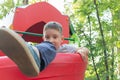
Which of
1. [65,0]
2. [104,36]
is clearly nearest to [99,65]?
[104,36]

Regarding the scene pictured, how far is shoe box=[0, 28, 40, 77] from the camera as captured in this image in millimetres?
1525

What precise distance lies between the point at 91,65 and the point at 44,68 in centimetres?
391

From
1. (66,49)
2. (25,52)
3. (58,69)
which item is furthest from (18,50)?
(66,49)

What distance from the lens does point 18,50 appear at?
5.12 feet

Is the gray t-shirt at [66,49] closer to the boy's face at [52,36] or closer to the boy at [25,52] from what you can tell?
the boy's face at [52,36]

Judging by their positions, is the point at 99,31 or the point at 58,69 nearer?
the point at 58,69

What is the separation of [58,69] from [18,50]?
46 centimetres

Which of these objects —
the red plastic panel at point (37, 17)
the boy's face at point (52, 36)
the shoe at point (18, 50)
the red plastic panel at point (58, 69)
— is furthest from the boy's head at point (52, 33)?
the red plastic panel at point (37, 17)

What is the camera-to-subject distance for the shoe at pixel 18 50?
1.53 meters

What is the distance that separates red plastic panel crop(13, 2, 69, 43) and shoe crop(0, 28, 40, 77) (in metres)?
2.38

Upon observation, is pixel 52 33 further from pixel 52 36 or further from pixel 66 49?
pixel 66 49

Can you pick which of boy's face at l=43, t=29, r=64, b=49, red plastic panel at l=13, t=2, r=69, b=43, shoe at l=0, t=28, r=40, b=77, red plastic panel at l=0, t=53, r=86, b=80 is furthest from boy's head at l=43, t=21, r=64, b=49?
red plastic panel at l=13, t=2, r=69, b=43

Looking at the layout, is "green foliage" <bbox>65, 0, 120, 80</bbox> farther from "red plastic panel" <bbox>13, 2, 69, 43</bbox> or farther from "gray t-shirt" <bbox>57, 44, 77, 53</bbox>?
"gray t-shirt" <bbox>57, 44, 77, 53</bbox>

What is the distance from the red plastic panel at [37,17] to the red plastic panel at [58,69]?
209 centimetres
